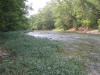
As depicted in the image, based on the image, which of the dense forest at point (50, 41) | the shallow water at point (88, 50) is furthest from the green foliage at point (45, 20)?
the shallow water at point (88, 50)

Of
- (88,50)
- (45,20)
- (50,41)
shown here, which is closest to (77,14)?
(45,20)

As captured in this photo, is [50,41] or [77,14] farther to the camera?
[77,14]

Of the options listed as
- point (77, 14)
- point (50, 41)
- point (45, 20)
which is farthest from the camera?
point (45, 20)

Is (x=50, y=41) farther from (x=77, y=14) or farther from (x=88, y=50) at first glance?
(x=77, y=14)

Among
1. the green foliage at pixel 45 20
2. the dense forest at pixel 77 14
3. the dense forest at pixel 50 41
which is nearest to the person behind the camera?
the dense forest at pixel 50 41

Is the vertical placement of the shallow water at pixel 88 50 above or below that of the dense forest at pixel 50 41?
below

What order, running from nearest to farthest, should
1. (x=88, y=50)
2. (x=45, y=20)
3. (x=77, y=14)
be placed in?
(x=88, y=50) < (x=77, y=14) < (x=45, y=20)

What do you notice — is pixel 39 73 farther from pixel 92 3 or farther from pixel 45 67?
pixel 92 3

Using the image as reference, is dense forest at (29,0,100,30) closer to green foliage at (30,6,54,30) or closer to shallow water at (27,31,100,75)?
shallow water at (27,31,100,75)

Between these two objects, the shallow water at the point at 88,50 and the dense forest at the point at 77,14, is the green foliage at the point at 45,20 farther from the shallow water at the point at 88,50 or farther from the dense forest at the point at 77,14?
the shallow water at the point at 88,50

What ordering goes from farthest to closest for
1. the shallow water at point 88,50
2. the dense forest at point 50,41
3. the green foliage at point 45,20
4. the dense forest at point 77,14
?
1. the green foliage at point 45,20
2. the dense forest at point 77,14
3. the shallow water at point 88,50
4. the dense forest at point 50,41

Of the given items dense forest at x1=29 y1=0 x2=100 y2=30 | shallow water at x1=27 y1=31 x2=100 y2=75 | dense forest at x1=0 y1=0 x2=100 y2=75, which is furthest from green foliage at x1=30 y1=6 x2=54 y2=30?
shallow water at x1=27 y1=31 x2=100 y2=75

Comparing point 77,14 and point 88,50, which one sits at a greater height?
point 77,14

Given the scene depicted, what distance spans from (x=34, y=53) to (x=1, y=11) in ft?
11.5
